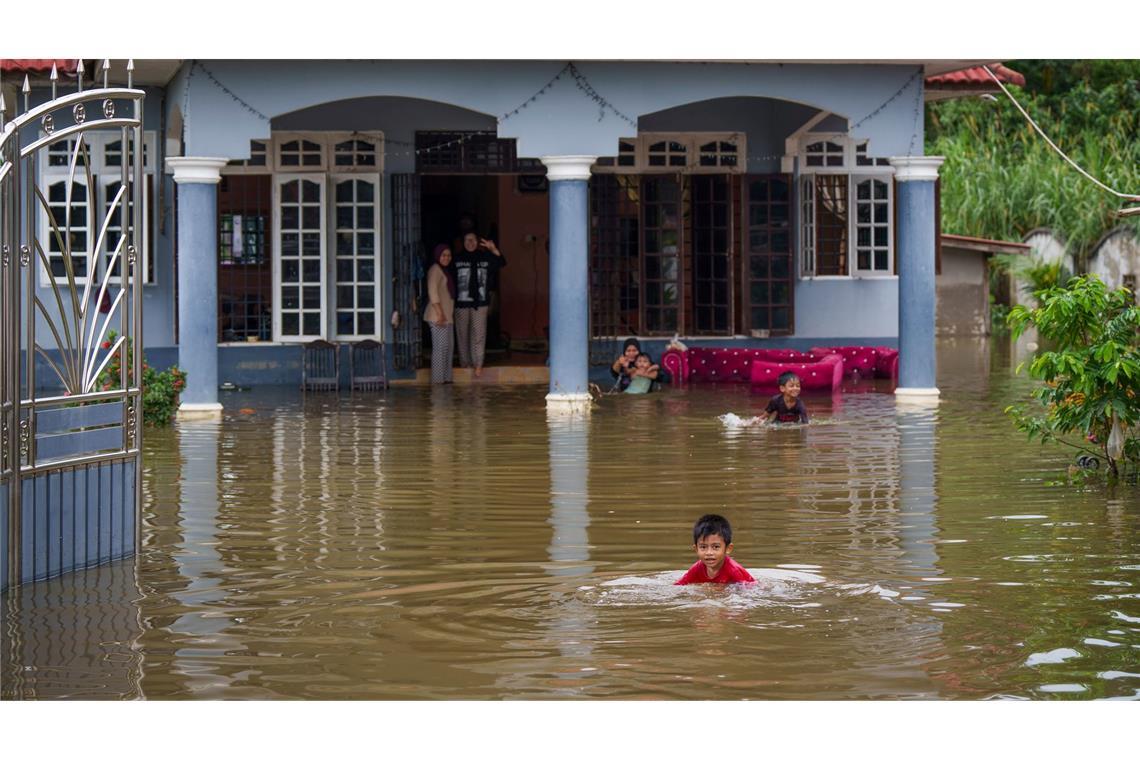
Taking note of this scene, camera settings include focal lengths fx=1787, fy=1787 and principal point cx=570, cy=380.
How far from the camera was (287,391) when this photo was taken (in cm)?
1994

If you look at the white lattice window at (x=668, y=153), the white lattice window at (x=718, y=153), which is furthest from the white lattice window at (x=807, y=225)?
the white lattice window at (x=668, y=153)

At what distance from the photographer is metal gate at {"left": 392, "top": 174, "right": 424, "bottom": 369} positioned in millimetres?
20703

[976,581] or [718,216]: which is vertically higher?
[718,216]

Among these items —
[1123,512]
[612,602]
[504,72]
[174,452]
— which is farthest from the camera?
[504,72]

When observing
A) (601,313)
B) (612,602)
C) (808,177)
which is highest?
(808,177)

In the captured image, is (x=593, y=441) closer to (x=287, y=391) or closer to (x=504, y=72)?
(x=504, y=72)

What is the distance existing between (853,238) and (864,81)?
4.06 metres

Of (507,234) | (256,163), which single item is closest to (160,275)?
(256,163)

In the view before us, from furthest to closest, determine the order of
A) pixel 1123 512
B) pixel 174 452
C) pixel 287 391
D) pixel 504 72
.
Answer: pixel 287 391 → pixel 504 72 → pixel 174 452 → pixel 1123 512

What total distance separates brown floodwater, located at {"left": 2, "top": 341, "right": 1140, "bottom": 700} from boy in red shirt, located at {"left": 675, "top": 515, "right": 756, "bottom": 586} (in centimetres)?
11

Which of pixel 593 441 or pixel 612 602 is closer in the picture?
pixel 612 602

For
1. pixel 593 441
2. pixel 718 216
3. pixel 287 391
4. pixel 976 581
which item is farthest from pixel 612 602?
pixel 718 216

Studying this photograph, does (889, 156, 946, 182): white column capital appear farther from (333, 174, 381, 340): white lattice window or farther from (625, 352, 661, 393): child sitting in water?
(333, 174, 381, 340): white lattice window

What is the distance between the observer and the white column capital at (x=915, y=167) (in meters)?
18.2
